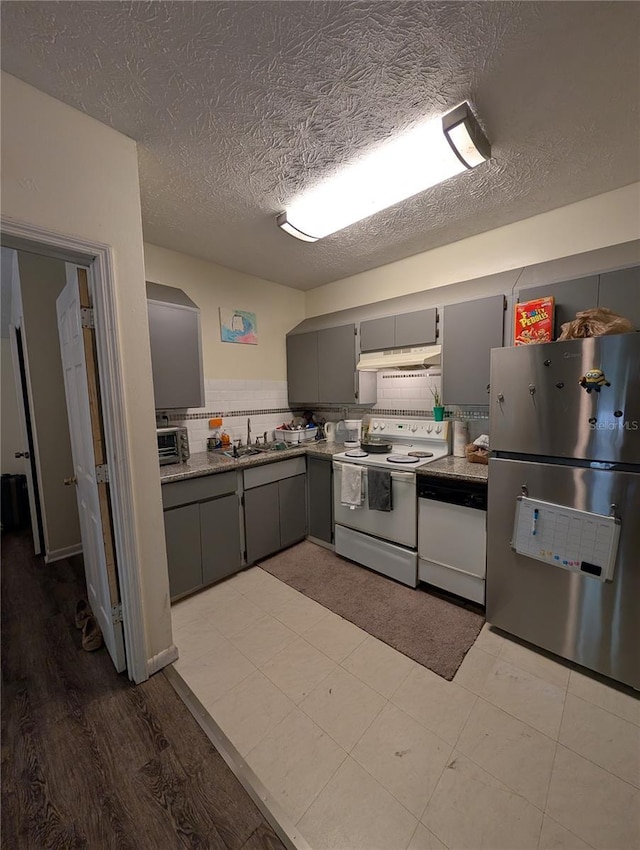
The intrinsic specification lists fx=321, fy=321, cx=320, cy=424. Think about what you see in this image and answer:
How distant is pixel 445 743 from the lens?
4.49 feet

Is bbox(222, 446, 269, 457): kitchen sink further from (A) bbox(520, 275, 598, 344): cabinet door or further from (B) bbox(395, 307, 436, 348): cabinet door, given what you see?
(A) bbox(520, 275, 598, 344): cabinet door

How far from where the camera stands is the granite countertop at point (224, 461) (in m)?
2.24

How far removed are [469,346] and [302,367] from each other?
172 cm

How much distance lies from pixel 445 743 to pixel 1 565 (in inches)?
143

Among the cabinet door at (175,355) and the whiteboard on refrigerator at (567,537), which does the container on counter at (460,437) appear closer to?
the whiteboard on refrigerator at (567,537)

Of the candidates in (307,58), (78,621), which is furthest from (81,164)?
(78,621)

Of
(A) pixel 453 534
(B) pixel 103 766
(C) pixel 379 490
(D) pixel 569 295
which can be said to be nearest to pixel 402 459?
(C) pixel 379 490

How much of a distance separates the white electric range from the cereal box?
3.03ft

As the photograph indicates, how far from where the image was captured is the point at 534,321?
2010mm

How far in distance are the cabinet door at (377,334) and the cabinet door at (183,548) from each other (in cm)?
199

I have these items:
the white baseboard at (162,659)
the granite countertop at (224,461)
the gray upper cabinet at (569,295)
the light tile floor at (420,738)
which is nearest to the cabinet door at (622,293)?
the gray upper cabinet at (569,295)

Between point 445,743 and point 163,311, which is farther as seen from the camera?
point 163,311

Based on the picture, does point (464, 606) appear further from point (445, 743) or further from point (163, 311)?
point (163, 311)

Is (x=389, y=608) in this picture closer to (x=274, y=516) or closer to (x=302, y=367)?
(x=274, y=516)
